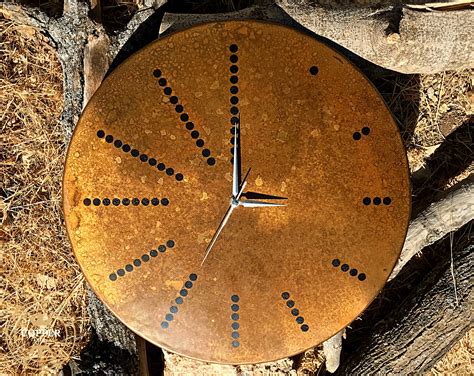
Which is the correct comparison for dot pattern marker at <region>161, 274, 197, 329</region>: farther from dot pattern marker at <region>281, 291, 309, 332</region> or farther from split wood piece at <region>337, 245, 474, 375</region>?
split wood piece at <region>337, 245, 474, 375</region>

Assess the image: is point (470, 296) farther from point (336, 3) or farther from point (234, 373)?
point (336, 3)

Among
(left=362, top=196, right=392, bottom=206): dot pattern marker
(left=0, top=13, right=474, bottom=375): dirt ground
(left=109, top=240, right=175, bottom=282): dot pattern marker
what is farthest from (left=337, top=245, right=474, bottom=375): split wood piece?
(left=109, top=240, right=175, bottom=282): dot pattern marker

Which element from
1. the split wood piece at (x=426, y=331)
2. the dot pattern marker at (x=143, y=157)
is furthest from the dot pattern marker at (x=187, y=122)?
the split wood piece at (x=426, y=331)

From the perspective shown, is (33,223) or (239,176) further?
(33,223)

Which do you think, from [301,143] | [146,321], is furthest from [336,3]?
[146,321]

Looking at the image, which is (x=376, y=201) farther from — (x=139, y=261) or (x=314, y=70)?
(x=139, y=261)

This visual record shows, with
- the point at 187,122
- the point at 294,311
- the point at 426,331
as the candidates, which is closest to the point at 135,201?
the point at 187,122
